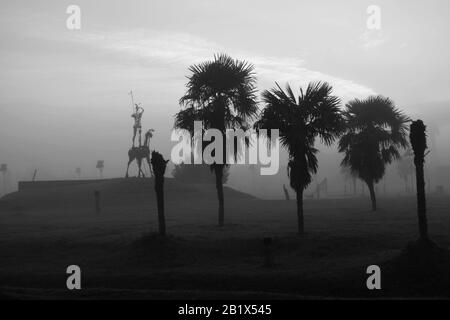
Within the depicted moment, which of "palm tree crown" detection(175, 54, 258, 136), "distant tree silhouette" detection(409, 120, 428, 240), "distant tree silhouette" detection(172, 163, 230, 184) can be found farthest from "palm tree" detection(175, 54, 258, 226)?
"distant tree silhouette" detection(172, 163, 230, 184)

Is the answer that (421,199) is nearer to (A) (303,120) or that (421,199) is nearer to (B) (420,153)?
(B) (420,153)

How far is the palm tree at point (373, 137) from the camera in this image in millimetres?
39906

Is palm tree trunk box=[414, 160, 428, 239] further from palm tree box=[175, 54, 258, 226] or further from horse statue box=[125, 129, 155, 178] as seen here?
horse statue box=[125, 129, 155, 178]

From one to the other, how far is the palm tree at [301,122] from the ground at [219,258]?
303 centimetres

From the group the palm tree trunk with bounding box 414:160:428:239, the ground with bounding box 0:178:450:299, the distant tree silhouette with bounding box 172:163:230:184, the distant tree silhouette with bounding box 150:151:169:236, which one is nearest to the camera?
the ground with bounding box 0:178:450:299

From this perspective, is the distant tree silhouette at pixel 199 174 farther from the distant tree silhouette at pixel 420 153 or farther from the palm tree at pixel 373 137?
the distant tree silhouette at pixel 420 153

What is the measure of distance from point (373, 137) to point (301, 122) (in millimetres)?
17211

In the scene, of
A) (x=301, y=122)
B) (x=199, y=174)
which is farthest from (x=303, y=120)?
(x=199, y=174)

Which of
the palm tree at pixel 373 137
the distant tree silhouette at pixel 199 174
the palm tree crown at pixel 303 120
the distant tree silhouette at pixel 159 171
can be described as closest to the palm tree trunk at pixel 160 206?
the distant tree silhouette at pixel 159 171

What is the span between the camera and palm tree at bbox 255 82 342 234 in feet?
80.7

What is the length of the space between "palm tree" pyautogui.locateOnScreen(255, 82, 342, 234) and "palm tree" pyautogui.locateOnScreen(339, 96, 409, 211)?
1564 cm

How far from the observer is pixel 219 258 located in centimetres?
2000

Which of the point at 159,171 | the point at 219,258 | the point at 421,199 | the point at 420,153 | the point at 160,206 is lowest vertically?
the point at 219,258

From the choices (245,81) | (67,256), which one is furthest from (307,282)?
(245,81)
